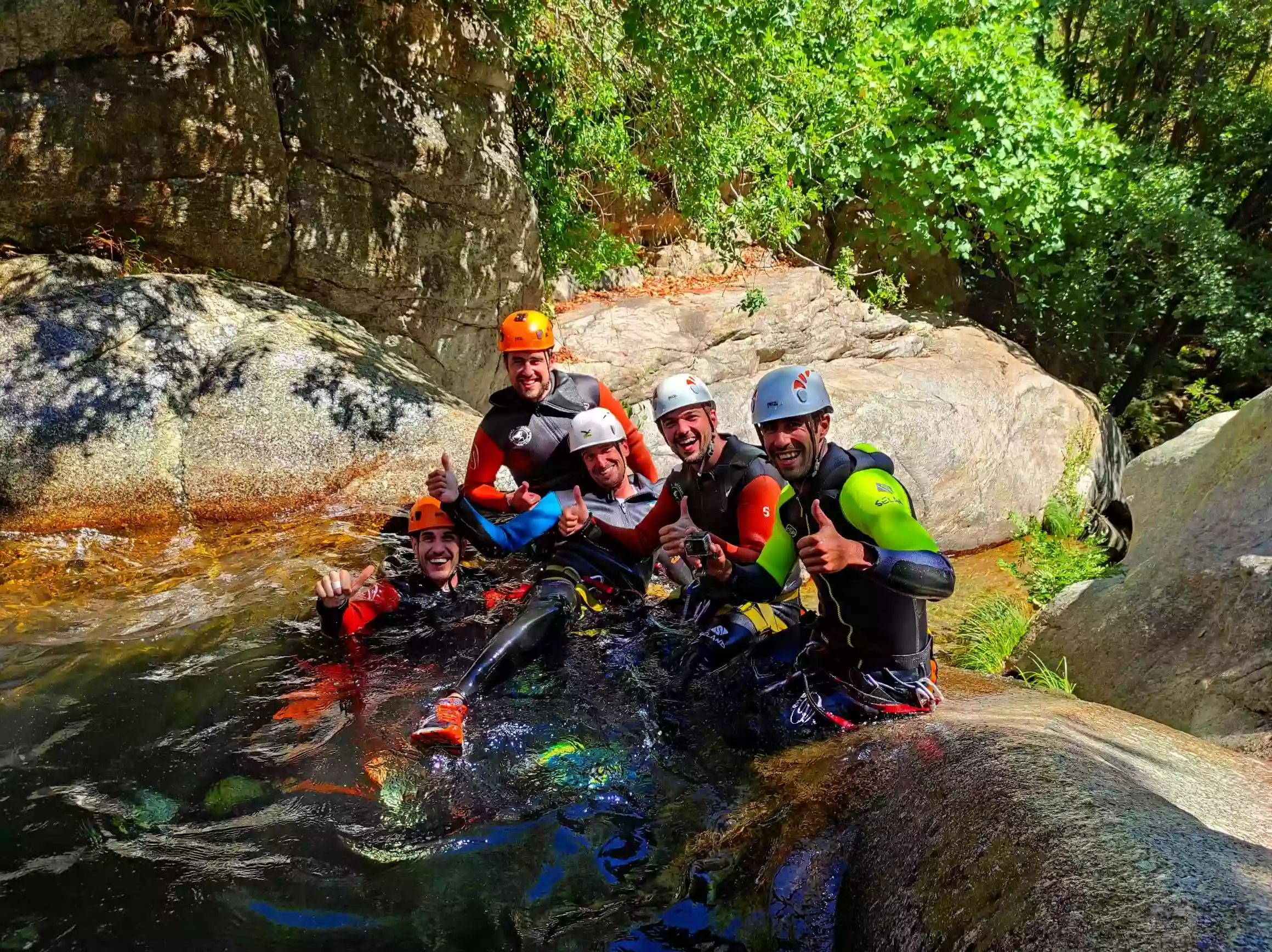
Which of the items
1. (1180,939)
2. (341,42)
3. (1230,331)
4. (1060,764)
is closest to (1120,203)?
(1230,331)

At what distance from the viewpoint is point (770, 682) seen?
4.73 m

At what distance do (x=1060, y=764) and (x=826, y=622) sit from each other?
148 cm

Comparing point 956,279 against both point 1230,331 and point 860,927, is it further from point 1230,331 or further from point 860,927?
point 860,927

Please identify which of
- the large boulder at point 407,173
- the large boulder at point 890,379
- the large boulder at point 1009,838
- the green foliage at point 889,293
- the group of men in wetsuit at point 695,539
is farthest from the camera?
the green foliage at point 889,293

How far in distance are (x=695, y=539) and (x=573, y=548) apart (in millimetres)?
1446

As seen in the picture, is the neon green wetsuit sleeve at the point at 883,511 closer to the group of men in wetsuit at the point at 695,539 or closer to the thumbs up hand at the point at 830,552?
the group of men in wetsuit at the point at 695,539

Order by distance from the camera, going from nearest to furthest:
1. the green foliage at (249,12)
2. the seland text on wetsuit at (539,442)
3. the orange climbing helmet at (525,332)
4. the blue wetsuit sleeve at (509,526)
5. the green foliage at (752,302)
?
1. the blue wetsuit sleeve at (509,526)
2. the orange climbing helmet at (525,332)
3. the seland text on wetsuit at (539,442)
4. the green foliage at (249,12)
5. the green foliage at (752,302)

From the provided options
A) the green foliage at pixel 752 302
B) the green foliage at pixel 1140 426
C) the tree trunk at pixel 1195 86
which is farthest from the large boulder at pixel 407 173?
the green foliage at pixel 1140 426

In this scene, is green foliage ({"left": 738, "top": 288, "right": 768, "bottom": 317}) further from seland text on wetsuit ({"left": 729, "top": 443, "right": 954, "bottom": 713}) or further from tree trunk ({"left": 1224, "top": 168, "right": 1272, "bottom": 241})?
seland text on wetsuit ({"left": 729, "top": 443, "right": 954, "bottom": 713})

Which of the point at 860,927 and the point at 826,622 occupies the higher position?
the point at 826,622

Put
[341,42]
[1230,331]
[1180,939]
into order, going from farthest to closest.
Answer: [1230,331] < [341,42] < [1180,939]

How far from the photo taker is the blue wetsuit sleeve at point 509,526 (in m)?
6.13

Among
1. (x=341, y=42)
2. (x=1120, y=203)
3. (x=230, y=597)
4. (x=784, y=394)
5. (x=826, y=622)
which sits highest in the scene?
(x=341, y=42)

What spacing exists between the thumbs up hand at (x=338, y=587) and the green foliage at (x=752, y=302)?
8.28m
